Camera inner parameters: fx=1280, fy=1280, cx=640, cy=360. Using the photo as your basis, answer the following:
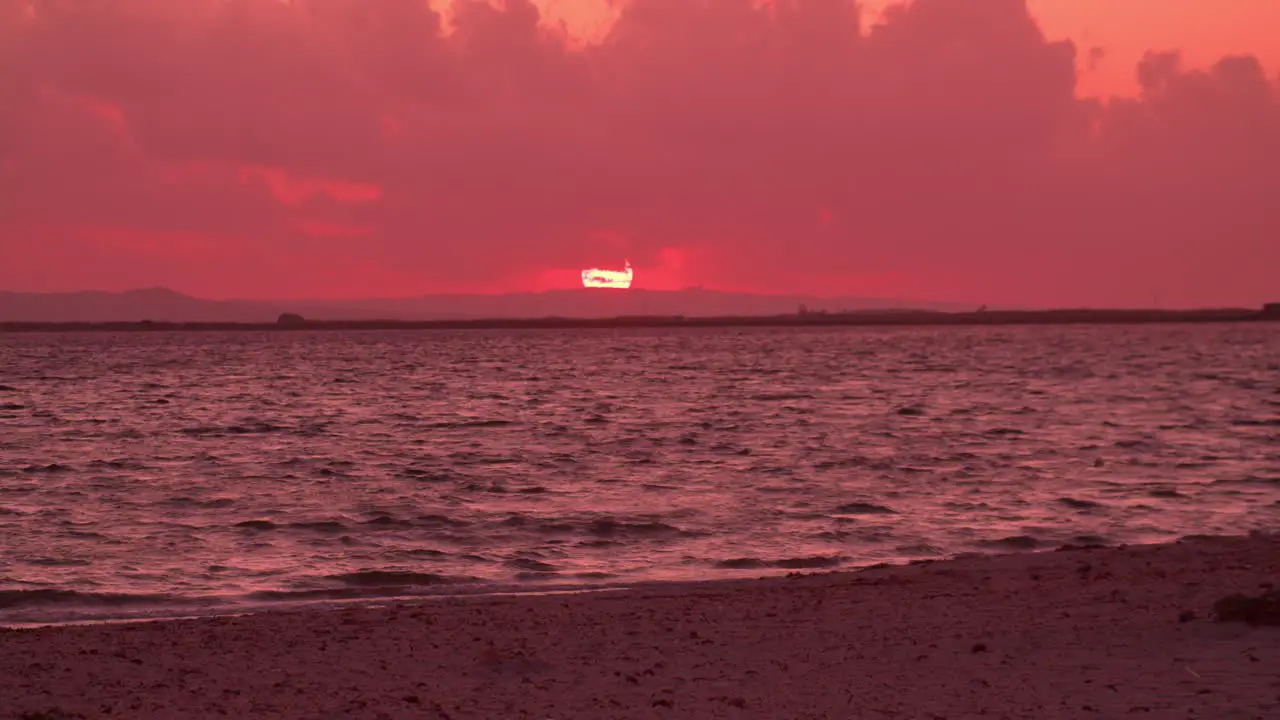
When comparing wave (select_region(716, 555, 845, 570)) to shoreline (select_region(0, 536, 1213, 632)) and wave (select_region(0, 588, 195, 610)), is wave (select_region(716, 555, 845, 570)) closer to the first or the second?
shoreline (select_region(0, 536, 1213, 632))

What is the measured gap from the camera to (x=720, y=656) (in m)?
10.5

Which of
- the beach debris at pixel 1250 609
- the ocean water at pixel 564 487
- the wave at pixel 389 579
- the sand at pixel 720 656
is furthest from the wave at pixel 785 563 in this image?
the beach debris at pixel 1250 609

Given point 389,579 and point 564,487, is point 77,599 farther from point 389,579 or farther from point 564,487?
point 564,487

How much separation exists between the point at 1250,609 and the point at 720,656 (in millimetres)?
4353

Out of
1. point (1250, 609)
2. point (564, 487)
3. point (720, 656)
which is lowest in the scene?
point (564, 487)

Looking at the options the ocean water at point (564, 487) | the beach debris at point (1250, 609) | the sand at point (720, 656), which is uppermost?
the beach debris at point (1250, 609)

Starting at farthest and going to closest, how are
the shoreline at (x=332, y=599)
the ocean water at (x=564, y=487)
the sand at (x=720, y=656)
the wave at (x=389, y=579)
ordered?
the ocean water at (x=564, y=487), the wave at (x=389, y=579), the shoreline at (x=332, y=599), the sand at (x=720, y=656)

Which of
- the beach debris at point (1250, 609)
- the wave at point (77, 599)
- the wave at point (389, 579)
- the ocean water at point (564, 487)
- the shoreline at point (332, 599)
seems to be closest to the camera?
the beach debris at point (1250, 609)

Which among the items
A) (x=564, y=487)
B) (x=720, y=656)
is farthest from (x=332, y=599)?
(x=564, y=487)

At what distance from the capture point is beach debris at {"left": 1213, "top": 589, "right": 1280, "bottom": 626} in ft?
33.9

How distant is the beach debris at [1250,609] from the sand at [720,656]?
6.0 inches

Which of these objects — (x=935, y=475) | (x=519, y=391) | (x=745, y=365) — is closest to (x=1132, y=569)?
(x=935, y=475)

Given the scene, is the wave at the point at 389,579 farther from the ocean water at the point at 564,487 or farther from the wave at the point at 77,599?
the wave at the point at 77,599

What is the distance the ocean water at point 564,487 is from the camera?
16.3 m
